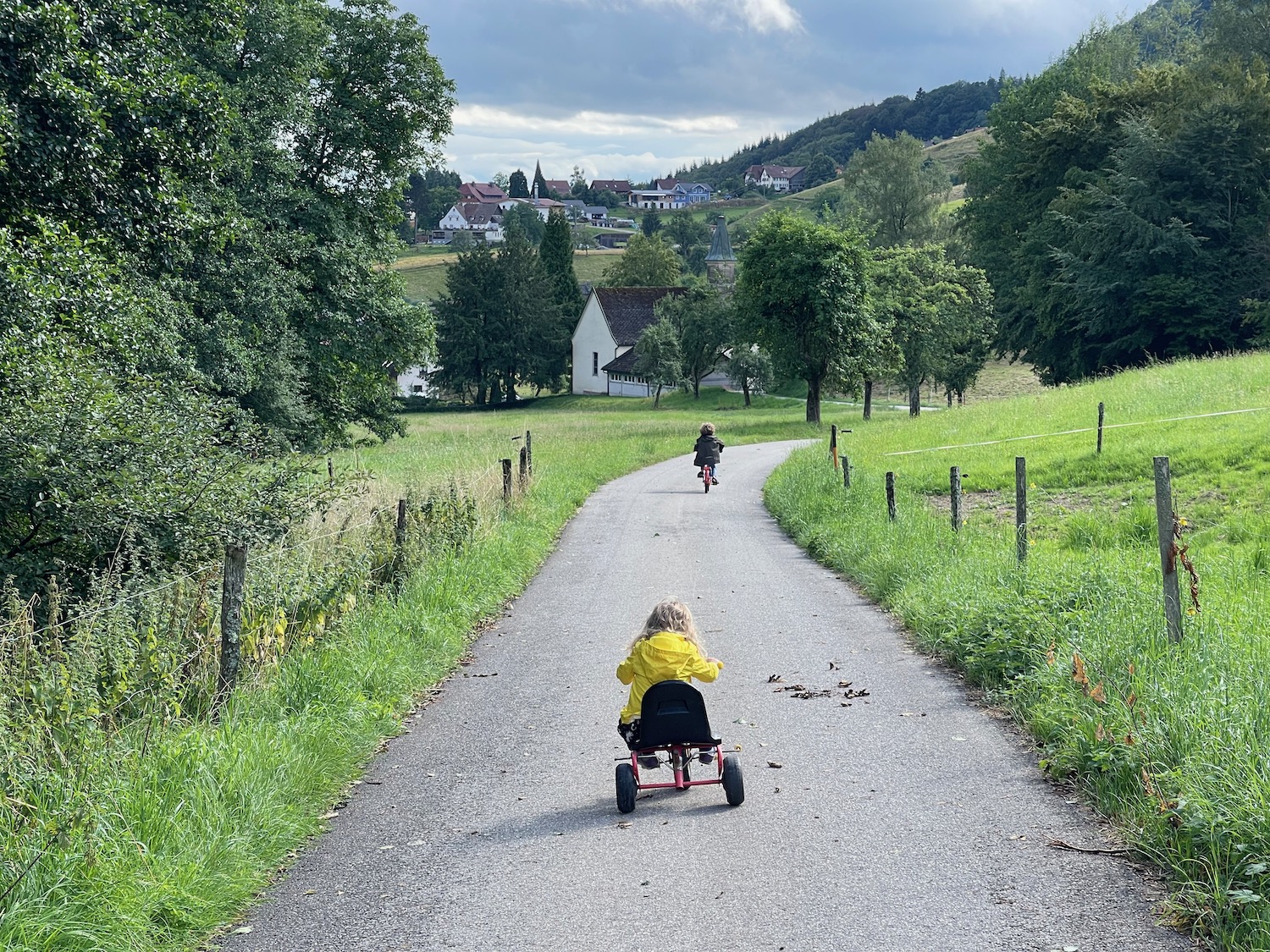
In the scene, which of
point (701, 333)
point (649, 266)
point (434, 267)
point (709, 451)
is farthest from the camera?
point (434, 267)

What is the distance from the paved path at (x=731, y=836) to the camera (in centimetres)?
480

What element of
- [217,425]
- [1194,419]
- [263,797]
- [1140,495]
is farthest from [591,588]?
[1194,419]

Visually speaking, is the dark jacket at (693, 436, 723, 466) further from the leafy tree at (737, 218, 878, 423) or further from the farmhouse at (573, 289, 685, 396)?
the farmhouse at (573, 289, 685, 396)

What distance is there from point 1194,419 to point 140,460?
21.3 m

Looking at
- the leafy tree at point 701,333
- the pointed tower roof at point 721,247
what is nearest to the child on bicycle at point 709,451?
the leafy tree at point 701,333

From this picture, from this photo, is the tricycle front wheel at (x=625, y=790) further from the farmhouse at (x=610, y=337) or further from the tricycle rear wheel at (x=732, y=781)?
the farmhouse at (x=610, y=337)

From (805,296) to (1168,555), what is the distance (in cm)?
4407

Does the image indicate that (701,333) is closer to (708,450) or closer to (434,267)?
(708,450)

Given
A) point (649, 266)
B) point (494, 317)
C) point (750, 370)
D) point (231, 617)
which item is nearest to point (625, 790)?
point (231, 617)

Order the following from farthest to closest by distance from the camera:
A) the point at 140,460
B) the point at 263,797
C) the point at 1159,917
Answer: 1. the point at 140,460
2. the point at 263,797
3. the point at 1159,917

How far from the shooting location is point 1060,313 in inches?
1946

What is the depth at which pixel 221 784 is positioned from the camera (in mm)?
5918

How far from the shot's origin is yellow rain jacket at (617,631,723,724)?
6.76m

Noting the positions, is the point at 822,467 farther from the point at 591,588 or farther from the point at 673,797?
the point at 673,797
